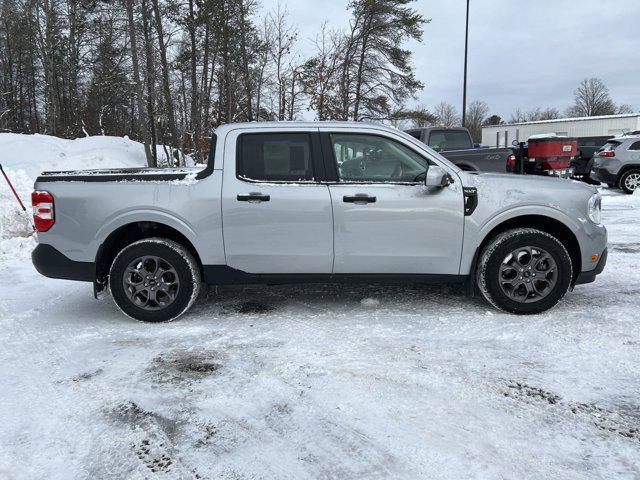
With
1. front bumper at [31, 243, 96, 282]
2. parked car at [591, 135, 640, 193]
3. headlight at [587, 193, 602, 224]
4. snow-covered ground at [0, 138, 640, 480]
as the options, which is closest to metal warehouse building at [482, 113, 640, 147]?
parked car at [591, 135, 640, 193]

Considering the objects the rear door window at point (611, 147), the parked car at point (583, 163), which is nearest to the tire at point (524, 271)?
the rear door window at point (611, 147)

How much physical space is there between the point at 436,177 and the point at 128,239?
2839 millimetres

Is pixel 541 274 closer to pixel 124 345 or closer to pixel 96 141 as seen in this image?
pixel 124 345

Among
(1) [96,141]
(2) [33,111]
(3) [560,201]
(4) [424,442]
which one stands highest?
(2) [33,111]

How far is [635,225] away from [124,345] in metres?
9.48

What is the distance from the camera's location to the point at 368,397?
2.92 meters

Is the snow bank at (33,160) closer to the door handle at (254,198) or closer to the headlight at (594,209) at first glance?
the door handle at (254,198)

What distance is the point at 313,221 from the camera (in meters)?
4.12

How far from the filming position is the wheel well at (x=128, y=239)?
4262 millimetres

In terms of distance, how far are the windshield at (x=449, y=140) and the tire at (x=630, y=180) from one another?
5.17m

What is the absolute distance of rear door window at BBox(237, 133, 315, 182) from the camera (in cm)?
419

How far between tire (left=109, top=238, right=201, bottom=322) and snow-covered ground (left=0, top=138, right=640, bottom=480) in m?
0.17

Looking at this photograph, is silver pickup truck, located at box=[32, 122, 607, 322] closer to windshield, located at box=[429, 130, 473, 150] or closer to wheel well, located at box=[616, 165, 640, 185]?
windshield, located at box=[429, 130, 473, 150]

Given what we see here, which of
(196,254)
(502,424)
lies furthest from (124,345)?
(502,424)
